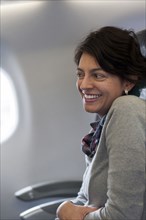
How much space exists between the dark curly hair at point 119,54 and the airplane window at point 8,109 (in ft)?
4.38

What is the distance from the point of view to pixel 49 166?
2422 millimetres

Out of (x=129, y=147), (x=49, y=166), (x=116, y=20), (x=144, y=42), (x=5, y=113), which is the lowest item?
(x=49, y=166)

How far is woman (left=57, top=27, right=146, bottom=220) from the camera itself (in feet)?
2.97

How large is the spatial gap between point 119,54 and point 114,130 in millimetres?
244

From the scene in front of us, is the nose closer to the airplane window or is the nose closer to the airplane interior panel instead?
the airplane interior panel

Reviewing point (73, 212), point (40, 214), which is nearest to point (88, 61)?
point (73, 212)

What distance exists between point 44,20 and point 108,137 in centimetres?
141

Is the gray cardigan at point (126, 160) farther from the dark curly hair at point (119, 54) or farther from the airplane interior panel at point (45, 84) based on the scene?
the airplane interior panel at point (45, 84)

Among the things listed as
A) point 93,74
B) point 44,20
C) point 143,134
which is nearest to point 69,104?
point 44,20

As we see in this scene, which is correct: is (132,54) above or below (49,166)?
above

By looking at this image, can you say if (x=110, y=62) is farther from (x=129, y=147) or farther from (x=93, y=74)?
(x=129, y=147)

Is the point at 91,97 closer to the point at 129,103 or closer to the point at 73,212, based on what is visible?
the point at 129,103

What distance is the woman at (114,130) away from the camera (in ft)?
2.97

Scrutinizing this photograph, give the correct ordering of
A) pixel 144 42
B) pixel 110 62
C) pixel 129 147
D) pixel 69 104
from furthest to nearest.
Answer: pixel 69 104 → pixel 144 42 → pixel 110 62 → pixel 129 147
